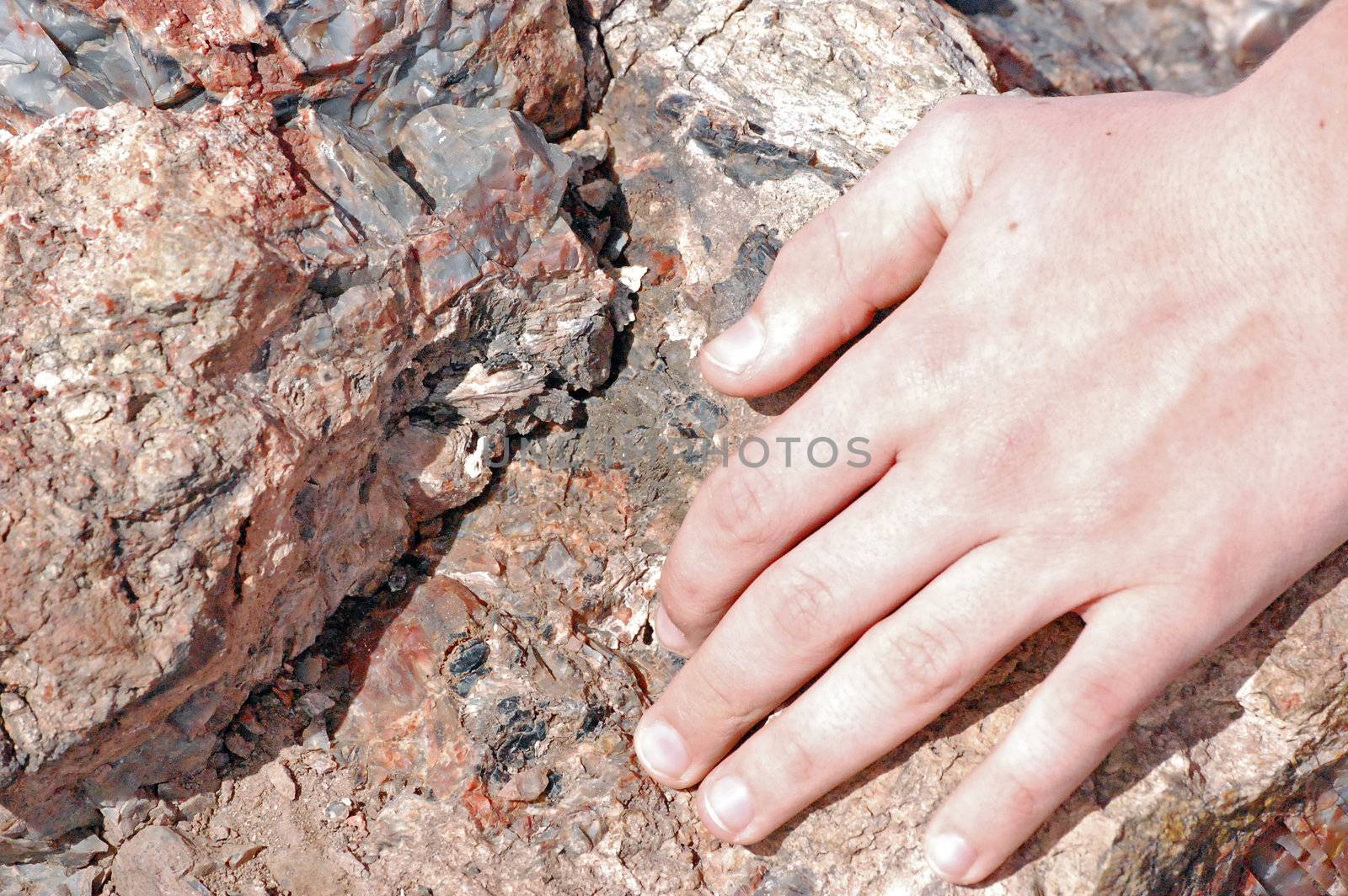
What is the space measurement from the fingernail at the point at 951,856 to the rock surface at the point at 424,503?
0.18 feet

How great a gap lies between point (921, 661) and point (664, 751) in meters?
0.40

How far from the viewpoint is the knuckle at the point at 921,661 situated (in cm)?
129

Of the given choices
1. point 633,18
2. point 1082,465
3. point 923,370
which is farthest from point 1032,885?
point 633,18

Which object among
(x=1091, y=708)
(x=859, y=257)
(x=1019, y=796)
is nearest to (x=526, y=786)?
(x=1019, y=796)

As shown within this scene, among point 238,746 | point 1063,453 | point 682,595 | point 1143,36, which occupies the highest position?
point 1143,36

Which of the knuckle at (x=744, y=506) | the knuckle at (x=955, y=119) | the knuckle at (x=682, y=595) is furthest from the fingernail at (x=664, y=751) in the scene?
the knuckle at (x=955, y=119)

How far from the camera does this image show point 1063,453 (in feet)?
4.18

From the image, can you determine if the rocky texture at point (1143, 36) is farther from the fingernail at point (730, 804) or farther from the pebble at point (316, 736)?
the pebble at point (316, 736)

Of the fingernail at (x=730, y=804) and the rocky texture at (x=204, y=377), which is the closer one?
the rocky texture at (x=204, y=377)

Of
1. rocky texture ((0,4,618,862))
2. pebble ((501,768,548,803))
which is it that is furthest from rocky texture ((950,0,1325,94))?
pebble ((501,768,548,803))

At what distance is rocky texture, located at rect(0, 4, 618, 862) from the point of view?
1162 mm

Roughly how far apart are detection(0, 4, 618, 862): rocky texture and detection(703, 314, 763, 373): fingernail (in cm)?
29

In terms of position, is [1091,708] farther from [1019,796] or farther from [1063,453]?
[1063,453]

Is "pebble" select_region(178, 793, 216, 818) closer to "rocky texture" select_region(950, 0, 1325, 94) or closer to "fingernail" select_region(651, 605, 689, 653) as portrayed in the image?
"fingernail" select_region(651, 605, 689, 653)
